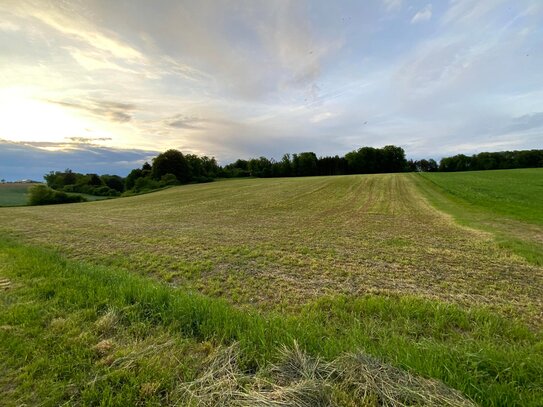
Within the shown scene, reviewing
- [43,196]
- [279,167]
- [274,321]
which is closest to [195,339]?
[274,321]

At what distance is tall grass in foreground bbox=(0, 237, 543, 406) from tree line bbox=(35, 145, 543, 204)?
74.7 metres

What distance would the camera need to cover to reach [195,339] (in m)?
3.60

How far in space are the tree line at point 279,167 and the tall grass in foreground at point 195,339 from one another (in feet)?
245

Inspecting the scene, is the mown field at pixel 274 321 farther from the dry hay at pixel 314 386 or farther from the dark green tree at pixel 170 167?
the dark green tree at pixel 170 167

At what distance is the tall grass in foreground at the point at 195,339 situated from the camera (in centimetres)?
276

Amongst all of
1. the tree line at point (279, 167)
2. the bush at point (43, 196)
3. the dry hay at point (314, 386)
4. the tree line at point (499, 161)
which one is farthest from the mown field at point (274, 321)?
the tree line at point (499, 161)

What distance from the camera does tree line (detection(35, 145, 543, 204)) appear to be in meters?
84.2

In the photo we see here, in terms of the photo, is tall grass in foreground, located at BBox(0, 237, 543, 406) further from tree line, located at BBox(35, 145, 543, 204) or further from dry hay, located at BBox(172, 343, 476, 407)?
tree line, located at BBox(35, 145, 543, 204)

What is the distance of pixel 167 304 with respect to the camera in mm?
4590

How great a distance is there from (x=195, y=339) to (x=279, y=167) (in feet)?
344

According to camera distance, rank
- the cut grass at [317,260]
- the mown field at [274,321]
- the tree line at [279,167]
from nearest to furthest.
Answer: the mown field at [274,321] < the cut grass at [317,260] < the tree line at [279,167]

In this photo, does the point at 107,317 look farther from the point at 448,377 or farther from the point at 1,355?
the point at 448,377

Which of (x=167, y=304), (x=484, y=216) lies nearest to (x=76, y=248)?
(x=167, y=304)

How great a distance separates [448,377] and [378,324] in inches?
68.9
